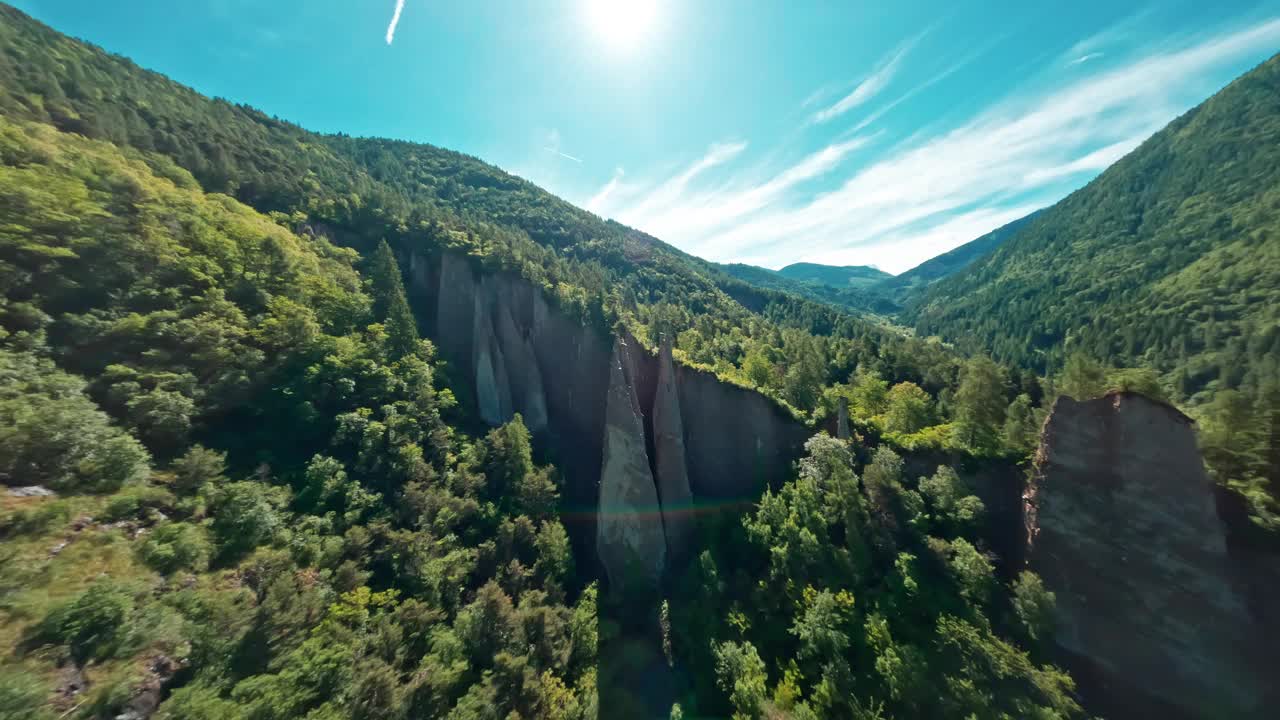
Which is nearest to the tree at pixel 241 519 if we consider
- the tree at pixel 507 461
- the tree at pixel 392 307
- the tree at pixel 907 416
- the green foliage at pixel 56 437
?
the green foliage at pixel 56 437

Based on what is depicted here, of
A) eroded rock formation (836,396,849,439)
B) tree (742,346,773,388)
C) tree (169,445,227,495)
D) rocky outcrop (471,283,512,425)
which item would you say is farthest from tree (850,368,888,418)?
tree (169,445,227,495)

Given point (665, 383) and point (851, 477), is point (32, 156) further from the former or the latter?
point (851, 477)

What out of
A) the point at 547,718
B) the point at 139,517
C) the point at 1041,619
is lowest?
the point at 547,718

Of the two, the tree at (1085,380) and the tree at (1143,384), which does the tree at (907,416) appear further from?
the tree at (1143,384)

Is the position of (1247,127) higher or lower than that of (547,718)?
higher

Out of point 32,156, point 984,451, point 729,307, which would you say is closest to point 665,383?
point 984,451

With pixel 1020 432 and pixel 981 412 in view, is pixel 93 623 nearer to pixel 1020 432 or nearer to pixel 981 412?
pixel 1020 432
